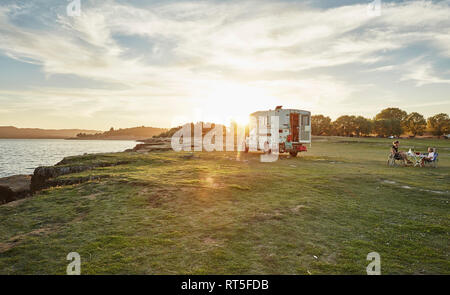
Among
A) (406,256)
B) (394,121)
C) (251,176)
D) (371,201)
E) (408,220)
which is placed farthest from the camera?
(394,121)

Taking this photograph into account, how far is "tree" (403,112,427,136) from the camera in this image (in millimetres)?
102188

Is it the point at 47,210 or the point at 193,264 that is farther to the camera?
the point at 47,210

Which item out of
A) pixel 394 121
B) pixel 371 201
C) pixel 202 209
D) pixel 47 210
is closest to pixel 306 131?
pixel 371 201

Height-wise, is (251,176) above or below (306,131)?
below

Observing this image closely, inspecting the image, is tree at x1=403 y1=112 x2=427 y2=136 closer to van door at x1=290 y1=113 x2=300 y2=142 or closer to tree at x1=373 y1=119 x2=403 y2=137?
tree at x1=373 y1=119 x2=403 y2=137

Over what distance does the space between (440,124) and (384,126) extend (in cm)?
2214

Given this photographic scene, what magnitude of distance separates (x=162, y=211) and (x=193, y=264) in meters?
3.13

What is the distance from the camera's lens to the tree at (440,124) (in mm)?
95300

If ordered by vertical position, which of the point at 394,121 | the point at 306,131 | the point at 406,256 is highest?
the point at 394,121

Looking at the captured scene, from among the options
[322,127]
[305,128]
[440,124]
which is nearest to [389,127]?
[440,124]

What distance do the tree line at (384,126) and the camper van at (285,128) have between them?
88525mm

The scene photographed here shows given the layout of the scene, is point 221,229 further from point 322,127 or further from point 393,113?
point 393,113
